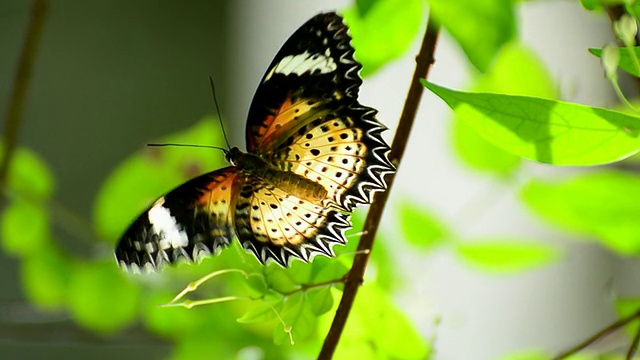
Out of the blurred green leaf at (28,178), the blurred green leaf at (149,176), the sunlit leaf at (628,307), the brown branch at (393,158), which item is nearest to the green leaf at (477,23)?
the brown branch at (393,158)

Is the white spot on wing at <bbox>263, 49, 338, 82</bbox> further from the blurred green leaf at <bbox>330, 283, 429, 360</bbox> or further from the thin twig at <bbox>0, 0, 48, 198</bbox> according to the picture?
the thin twig at <bbox>0, 0, 48, 198</bbox>

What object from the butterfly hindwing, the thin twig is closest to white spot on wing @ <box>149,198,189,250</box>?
the butterfly hindwing

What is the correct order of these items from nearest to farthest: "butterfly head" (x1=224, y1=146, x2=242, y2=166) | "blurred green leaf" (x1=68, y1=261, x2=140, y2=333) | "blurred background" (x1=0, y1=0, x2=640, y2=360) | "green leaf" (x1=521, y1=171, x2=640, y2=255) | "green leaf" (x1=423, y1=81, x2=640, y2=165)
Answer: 1. "green leaf" (x1=423, y1=81, x2=640, y2=165)
2. "butterfly head" (x1=224, y1=146, x2=242, y2=166)
3. "green leaf" (x1=521, y1=171, x2=640, y2=255)
4. "blurred green leaf" (x1=68, y1=261, x2=140, y2=333)
5. "blurred background" (x1=0, y1=0, x2=640, y2=360)

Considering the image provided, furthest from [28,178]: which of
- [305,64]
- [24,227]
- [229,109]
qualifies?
[229,109]

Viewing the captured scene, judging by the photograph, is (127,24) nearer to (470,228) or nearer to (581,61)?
(470,228)

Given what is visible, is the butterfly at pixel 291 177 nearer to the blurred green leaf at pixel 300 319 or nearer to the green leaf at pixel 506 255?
the blurred green leaf at pixel 300 319
